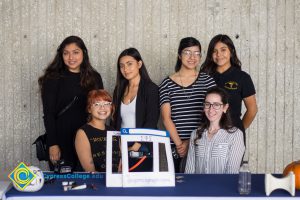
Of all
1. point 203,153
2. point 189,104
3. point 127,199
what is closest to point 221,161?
point 203,153

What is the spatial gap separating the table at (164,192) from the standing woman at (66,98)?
1.21 metres

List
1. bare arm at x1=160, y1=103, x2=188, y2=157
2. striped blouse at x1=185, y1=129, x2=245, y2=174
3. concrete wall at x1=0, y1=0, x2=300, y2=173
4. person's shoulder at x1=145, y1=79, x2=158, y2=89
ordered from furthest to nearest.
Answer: concrete wall at x1=0, y1=0, x2=300, y2=173, person's shoulder at x1=145, y1=79, x2=158, y2=89, bare arm at x1=160, y1=103, x2=188, y2=157, striped blouse at x1=185, y1=129, x2=245, y2=174

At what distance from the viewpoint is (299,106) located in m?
4.78

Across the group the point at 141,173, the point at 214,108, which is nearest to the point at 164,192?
the point at 141,173

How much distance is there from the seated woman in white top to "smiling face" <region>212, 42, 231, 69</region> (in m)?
0.62

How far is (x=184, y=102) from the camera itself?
3.59 metres

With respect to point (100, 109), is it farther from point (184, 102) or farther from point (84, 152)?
point (184, 102)

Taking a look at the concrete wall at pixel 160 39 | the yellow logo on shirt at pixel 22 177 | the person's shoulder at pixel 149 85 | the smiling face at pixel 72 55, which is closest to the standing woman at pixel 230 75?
the person's shoulder at pixel 149 85

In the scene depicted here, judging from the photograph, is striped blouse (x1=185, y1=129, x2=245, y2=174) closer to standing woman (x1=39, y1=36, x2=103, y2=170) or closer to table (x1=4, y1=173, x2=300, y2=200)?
table (x1=4, y1=173, x2=300, y2=200)

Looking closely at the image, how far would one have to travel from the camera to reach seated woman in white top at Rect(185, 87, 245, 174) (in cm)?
301

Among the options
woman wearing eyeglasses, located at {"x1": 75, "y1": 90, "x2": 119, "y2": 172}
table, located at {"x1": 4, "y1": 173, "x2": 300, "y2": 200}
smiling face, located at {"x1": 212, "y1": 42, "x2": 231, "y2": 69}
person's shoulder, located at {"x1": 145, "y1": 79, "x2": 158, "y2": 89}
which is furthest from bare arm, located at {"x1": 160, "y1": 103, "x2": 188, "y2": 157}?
table, located at {"x1": 4, "y1": 173, "x2": 300, "y2": 200}

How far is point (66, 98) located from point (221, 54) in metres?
1.28

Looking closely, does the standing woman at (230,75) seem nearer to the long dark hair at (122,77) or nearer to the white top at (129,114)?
the long dark hair at (122,77)

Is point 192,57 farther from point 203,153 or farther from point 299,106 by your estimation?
point 299,106
